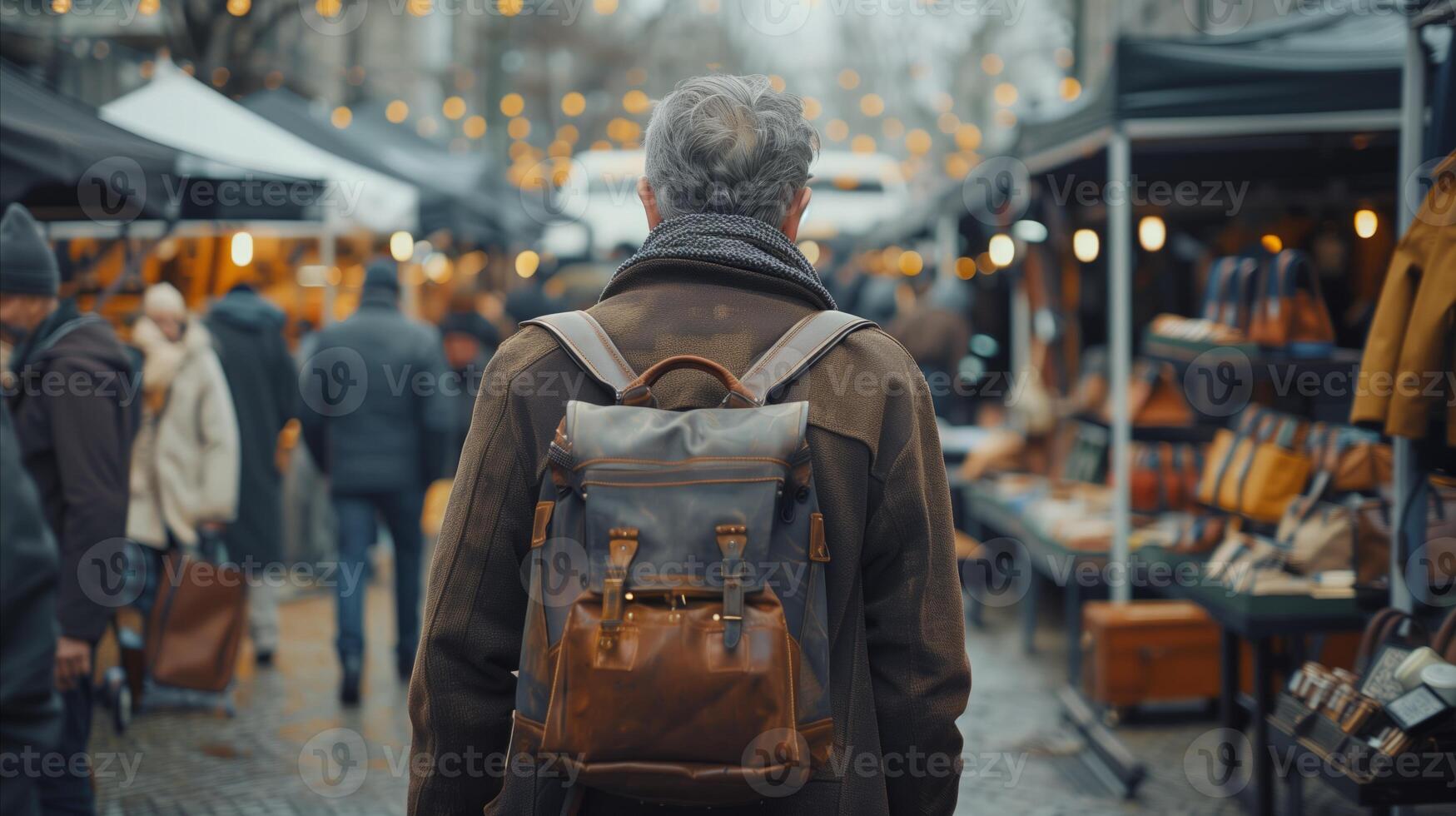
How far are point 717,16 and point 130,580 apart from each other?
43.4 m

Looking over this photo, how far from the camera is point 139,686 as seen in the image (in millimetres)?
6562

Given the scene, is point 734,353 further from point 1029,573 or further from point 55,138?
point 1029,573

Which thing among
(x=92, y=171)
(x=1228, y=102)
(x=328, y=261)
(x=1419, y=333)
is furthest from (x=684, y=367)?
(x=328, y=261)

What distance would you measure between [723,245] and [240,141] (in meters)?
7.72

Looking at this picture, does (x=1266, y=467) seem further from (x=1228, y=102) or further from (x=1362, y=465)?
(x=1228, y=102)

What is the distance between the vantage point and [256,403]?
7.15m

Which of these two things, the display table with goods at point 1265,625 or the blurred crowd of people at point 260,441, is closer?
the display table with goods at point 1265,625

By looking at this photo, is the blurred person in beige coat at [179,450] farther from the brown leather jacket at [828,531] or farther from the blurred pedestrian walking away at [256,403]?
the brown leather jacket at [828,531]

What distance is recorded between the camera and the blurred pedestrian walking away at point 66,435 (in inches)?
166

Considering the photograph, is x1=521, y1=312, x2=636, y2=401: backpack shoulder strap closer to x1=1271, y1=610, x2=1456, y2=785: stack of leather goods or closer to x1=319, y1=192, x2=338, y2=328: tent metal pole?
x1=1271, y1=610, x2=1456, y2=785: stack of leather goods

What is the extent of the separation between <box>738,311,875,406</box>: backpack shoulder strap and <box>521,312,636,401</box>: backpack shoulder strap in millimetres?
188

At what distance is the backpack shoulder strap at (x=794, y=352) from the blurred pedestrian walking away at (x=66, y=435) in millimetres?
3100

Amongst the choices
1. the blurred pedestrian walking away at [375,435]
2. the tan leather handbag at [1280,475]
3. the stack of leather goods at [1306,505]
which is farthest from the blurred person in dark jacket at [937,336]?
the tan leather handbag at [1280,475]

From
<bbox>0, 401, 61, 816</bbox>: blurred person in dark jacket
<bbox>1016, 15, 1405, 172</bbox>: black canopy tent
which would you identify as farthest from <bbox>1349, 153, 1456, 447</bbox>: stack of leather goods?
<bbox>0, 401, 61, 816</bbox>: blurred person in dark jacket
